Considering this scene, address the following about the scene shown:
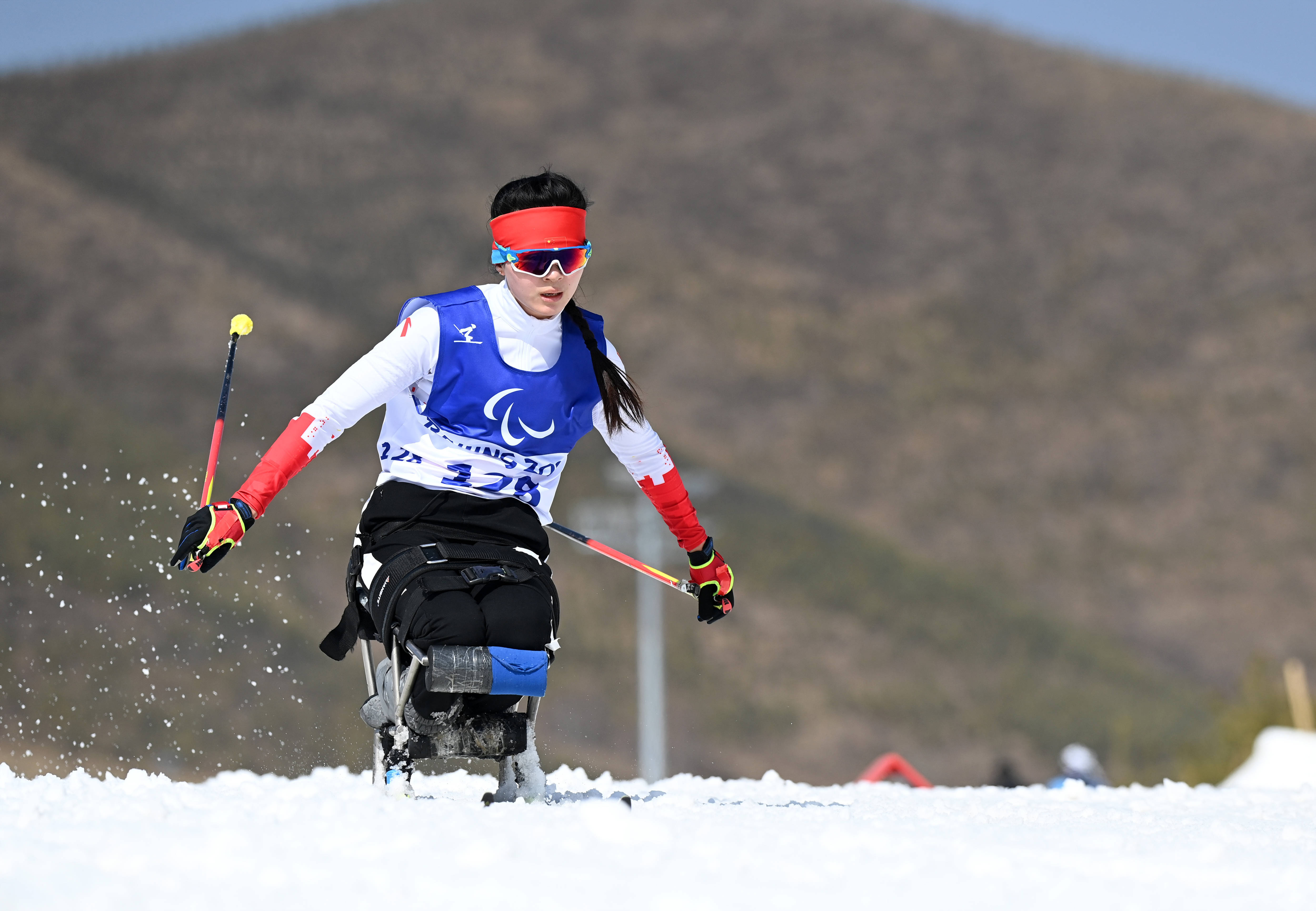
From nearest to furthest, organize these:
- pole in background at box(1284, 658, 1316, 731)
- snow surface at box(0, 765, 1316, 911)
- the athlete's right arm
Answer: snow surface at box(0, 765, 1316, 911)
the athlete's right arm
pole in background at box(1284, 658, 1316, 731)

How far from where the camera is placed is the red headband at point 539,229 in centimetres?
452

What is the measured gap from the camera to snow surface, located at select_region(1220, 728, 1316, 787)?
8.34 meters

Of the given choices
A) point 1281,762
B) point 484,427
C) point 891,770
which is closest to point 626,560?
point 484,427

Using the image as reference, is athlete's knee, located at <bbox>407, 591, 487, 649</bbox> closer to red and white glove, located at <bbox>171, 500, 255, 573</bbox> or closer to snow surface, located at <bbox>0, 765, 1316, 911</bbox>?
snow surface, located at <bbox>0, 765, 1316, 911</bbox>

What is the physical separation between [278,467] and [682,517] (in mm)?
1488

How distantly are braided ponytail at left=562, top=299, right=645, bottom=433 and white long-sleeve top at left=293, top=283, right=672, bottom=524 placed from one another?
53 mm

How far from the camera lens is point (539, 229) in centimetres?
453

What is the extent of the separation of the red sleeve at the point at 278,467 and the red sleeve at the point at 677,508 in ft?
4.05

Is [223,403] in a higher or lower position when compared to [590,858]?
higher

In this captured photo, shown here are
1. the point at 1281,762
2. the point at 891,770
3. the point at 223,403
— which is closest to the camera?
the point at 223,403

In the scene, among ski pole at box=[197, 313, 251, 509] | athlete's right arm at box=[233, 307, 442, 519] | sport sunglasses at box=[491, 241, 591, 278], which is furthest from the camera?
sport sunglasses at box=[491, 241, 591, 278]

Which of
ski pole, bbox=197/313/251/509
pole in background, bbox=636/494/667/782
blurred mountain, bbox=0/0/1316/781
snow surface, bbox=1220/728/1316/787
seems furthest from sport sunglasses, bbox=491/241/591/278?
blurred mountain, bbox=0/0/1316/781

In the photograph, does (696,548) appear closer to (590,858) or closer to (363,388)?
(363,388)

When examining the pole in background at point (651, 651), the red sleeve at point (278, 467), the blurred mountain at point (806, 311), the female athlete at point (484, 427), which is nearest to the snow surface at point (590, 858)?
the female athlete at point (484, 427)
